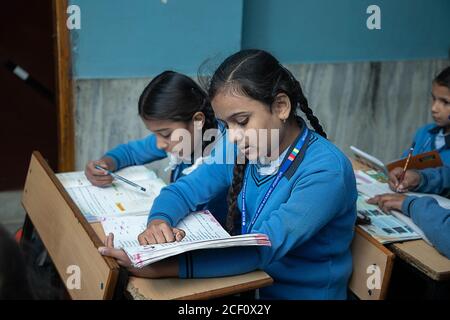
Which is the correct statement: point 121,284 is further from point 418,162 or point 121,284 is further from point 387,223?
point 418,162

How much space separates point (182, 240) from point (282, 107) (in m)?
0.48

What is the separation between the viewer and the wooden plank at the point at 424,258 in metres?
1.65

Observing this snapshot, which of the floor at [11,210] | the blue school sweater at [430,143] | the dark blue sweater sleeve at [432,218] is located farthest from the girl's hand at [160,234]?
the floor at [11,210]

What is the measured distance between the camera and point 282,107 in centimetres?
Result: 169

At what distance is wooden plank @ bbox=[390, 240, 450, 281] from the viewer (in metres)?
1.65

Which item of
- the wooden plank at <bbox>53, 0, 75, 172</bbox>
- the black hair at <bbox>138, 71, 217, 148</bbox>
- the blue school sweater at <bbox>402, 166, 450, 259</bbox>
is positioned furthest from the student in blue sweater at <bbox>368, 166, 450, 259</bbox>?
the wooden plank at <bbox>53, 0, 75, 172</bbox>

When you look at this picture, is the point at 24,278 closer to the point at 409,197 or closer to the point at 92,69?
the point at 409,197

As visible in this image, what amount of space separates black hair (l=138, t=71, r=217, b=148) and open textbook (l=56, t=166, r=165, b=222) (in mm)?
290

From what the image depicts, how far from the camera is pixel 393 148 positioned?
421 centimetres

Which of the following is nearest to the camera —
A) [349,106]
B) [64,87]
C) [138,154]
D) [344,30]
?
[138,154]

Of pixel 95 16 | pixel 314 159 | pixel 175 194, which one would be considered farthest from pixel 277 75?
pixel 95 16

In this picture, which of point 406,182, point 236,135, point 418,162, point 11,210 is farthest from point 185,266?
point 11,210

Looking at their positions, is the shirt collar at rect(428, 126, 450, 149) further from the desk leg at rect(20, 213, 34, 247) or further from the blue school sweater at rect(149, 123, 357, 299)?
the desk leg at rect(20, 213, 34, 247)

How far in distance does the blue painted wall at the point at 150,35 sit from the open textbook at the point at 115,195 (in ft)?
2.93
